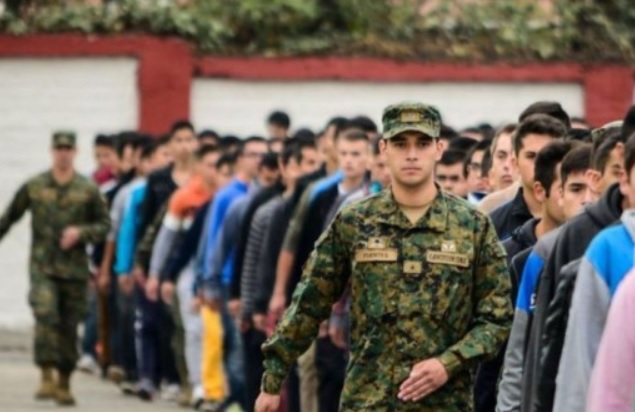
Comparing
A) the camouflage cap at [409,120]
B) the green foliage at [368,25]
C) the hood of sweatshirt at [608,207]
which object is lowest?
the hood of sweatshirt at [608,207]

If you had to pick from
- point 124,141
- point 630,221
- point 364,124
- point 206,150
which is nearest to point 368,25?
point 124,141

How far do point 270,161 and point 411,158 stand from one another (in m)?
10.3

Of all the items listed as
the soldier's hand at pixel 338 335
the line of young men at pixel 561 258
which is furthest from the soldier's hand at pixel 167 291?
the line of young men at pixel 561 258

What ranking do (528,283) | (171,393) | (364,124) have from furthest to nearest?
(171,393) → (364,124) → (528,283)

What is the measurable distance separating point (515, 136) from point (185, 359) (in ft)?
33.7

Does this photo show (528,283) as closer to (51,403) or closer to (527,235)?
(527,235)

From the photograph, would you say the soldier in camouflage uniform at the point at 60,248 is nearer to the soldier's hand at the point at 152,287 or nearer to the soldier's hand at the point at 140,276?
the soldier's hand at the point at 152,287

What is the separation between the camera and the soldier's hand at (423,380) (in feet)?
33.6

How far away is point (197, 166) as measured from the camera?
23.4 meters

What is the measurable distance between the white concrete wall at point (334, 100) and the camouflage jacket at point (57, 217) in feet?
26.0

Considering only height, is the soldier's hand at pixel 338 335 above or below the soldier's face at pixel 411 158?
below

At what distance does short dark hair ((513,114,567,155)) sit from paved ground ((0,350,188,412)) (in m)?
9.53

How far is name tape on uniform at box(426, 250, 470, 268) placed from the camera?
10281 mm

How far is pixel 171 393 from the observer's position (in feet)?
77.8
